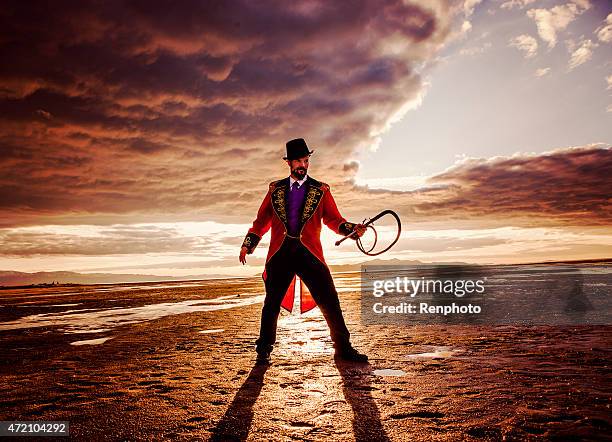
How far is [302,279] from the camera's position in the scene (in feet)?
15.6

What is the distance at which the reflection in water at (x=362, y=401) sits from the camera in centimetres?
240

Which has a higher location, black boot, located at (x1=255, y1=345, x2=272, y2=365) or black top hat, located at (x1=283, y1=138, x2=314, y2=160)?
black top hat, located at (x1=283, y1=138, x2=314, y2=160)

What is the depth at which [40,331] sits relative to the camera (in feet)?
26.5

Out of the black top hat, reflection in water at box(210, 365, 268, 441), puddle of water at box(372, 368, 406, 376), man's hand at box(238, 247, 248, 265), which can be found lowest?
puddle of water at box(372, 368, 406, 376)

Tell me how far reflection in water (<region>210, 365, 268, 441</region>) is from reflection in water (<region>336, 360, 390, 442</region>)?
0.73 metres

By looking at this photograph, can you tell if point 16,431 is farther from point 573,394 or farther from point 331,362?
point 573,394

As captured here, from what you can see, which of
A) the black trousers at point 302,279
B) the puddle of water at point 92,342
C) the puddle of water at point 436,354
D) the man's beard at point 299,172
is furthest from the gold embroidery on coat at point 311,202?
the puddle of water at point 92,342

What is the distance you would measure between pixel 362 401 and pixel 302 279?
1960mm

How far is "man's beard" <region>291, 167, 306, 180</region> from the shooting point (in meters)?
4.88

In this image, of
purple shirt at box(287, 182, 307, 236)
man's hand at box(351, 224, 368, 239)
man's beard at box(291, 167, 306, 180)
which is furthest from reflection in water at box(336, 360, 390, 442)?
man's beard at box(291, 167, 306, 180)

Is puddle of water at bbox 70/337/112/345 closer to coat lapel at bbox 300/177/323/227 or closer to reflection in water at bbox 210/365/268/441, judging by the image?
reflection in water at bbox 210/365/268/441

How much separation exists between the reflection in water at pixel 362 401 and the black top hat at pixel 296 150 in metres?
2.51

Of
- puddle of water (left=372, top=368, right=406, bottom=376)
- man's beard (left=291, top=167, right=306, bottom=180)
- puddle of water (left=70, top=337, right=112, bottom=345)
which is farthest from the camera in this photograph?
puddle of water (left=70, top=337, right=112, bottom=345)

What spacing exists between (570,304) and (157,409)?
31.6 ft
